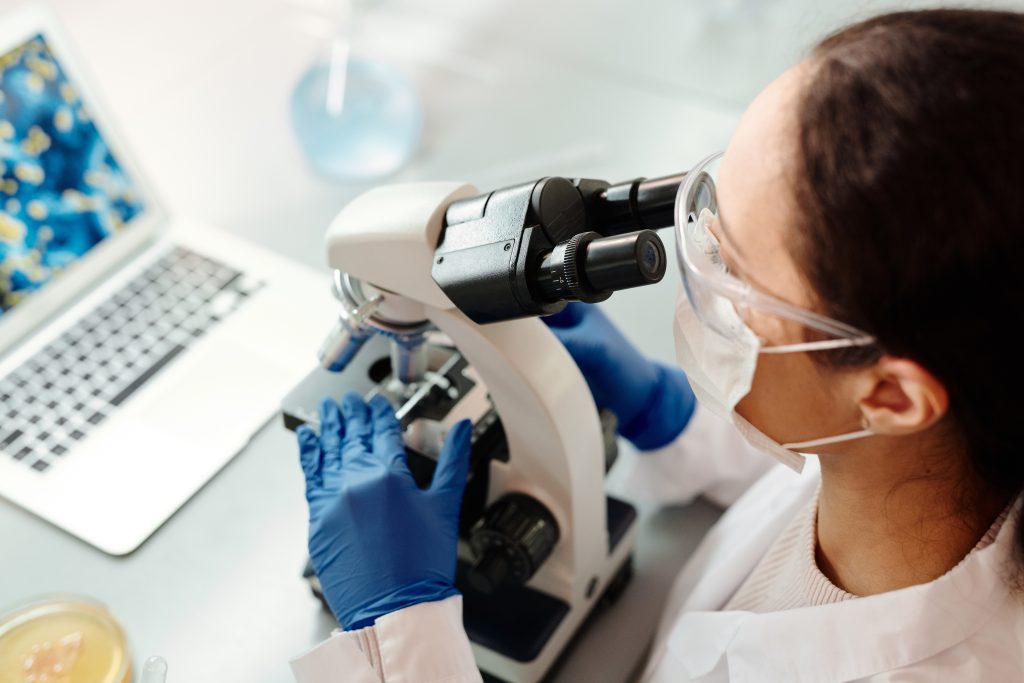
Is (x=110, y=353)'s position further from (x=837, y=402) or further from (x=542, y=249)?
(x=837, y=402)

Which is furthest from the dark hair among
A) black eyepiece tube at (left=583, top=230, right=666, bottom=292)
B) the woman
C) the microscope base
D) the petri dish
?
the petri dish

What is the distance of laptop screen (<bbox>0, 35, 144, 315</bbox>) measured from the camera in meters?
1.31

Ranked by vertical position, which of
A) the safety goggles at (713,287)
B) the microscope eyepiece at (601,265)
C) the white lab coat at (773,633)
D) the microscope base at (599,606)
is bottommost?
the microscope base at (599,606)

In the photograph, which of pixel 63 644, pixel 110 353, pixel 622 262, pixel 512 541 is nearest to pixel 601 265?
pixel 622 262

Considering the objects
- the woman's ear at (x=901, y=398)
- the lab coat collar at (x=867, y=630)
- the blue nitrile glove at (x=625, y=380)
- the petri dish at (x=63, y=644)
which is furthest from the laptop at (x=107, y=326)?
the woman's ear at (x=901, y=398)

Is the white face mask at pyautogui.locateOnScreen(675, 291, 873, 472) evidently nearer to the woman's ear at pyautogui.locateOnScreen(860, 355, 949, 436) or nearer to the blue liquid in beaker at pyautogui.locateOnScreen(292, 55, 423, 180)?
the woman's ear at pyautogui.locateOnScreen(860, 355, 949, 436)

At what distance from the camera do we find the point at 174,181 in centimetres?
174

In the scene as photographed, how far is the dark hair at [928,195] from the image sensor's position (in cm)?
61

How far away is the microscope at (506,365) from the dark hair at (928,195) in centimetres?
15

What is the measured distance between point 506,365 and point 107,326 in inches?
30.9

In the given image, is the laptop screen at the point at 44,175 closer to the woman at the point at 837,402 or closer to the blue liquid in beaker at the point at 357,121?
the blue liquid in beaker at the point at 357,121

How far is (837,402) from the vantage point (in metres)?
0.77

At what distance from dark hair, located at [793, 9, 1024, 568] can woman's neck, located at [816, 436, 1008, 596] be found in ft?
0.44

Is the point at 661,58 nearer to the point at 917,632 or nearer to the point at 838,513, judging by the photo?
the point at 838,513
